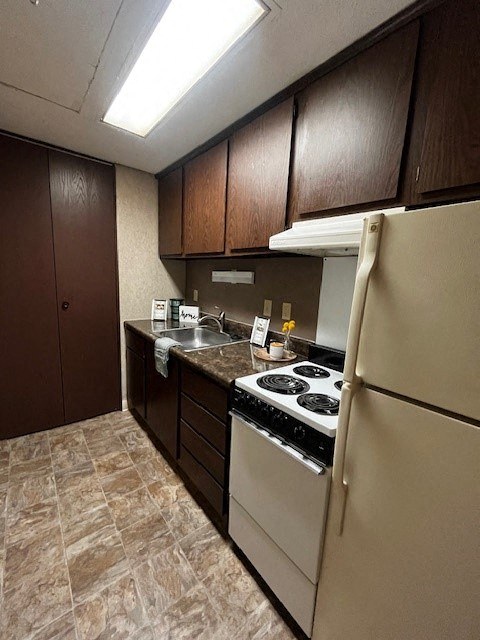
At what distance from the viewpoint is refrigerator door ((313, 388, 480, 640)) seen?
61 cm

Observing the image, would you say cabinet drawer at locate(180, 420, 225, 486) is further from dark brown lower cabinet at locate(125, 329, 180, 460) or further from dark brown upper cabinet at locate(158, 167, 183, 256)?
dark brown upper cabinet at locate(158, 167, 183, 256)

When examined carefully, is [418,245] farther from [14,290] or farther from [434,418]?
[14,290]

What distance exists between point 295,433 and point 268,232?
1010 mm

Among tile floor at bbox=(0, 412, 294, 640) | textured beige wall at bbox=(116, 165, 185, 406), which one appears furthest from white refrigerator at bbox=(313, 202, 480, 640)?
textured beige wall at bbox=(116, 165, 185, 406)

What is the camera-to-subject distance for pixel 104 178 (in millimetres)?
2254

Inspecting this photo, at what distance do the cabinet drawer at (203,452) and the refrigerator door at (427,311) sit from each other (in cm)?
95

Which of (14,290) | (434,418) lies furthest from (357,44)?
(14,290)

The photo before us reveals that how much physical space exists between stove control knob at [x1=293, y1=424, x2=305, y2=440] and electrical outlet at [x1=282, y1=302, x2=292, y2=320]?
94 centimetres

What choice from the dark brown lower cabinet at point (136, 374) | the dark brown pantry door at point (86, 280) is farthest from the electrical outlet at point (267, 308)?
the dark brown pantry door at point (86, 280)

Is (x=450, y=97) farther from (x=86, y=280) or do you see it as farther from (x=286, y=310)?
(x=86, y=280)

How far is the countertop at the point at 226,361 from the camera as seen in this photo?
130 cm

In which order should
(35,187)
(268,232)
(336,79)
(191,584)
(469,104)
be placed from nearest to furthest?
(469,104) < (336,79) < (191,584) < (268,232) < (35,187)

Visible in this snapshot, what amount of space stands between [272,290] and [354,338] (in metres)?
1.17

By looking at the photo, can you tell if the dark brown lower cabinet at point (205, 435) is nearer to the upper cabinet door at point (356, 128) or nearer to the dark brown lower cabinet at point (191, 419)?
the dark brown lower cabinet at point (191, 419)
